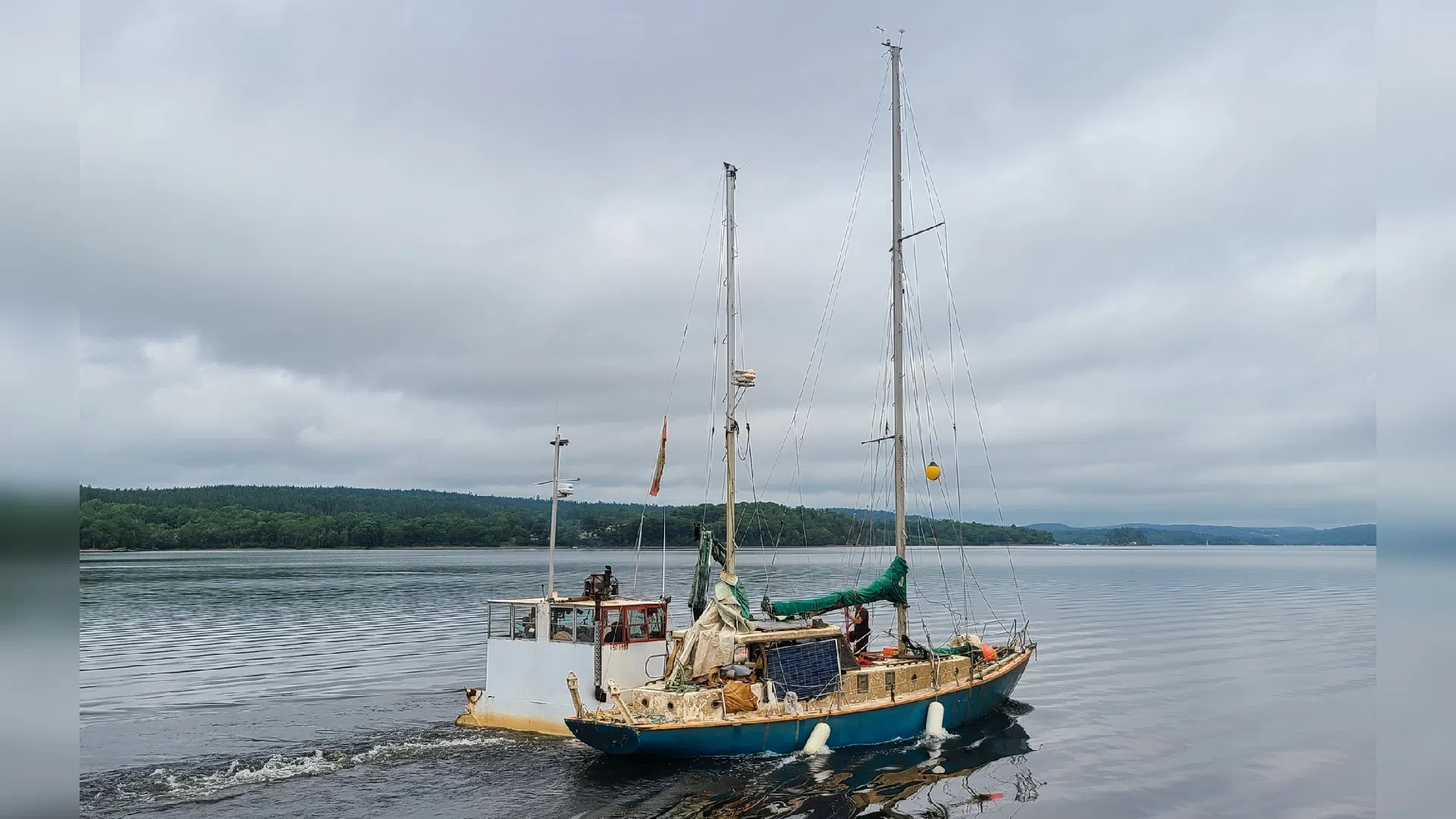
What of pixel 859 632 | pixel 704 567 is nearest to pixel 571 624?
pixel 704 567

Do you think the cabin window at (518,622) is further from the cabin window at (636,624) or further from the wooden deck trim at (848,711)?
the wooden deck trim at (848,711)

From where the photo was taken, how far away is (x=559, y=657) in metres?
28.8

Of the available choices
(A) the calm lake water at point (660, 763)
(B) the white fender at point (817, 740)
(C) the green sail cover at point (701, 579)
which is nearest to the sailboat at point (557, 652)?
(A) the calm lake water at point (660, 763)

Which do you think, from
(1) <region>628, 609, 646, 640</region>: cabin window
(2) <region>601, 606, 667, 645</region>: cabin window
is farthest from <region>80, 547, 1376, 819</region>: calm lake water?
(1) <region>628, 609, 646, 640</region>: cabin window

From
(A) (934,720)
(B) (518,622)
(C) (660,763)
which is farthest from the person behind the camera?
(A) (934,720)

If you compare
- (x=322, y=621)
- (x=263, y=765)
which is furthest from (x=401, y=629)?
(x=263, y=765)

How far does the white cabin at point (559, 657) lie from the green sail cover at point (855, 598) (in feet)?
13.6

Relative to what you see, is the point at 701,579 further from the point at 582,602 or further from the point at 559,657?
the point at 559,657

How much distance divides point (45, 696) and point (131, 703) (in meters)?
38.0

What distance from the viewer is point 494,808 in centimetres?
2241

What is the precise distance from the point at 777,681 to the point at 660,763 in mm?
4113

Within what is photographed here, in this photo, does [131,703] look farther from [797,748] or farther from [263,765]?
[797,748]

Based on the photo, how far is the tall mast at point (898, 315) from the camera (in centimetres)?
3419

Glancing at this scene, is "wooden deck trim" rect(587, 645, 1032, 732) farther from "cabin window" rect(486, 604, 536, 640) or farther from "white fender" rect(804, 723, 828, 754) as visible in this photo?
"cabin window" rect(486, 604, 536, 640)
